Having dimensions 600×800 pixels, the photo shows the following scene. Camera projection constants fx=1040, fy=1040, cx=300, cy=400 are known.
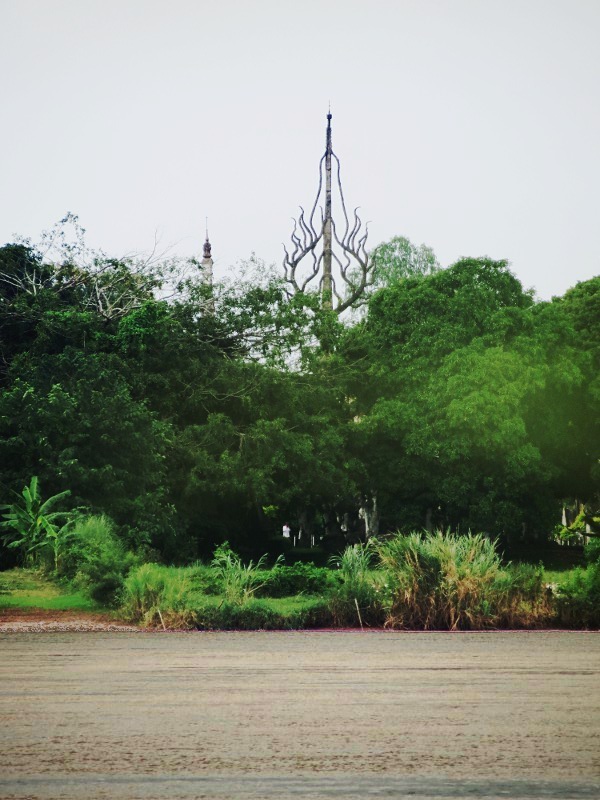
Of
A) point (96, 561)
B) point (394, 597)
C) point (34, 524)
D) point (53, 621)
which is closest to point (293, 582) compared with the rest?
point (394, 597)

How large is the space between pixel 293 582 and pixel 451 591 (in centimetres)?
288

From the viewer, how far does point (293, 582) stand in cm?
1689

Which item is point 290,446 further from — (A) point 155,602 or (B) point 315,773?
(B) point 315,773

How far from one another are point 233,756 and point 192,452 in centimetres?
2515

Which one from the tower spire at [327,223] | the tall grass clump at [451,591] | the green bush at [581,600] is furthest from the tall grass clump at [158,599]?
the tower spire at [327,223]

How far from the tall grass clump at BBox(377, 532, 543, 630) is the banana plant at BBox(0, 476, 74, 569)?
7362 mm

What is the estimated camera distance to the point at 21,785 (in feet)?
19.0

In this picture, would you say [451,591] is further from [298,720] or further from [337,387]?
[337,387]

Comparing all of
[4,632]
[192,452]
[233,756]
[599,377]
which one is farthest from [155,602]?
[599,377]

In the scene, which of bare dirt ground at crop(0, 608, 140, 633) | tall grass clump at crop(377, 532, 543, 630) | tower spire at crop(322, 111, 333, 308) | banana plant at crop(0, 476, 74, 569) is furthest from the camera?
tower spire at crop(322, 111, 333, 308)

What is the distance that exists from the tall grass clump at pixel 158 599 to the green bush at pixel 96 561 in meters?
0.57

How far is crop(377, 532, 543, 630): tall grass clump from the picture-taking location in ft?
49.2

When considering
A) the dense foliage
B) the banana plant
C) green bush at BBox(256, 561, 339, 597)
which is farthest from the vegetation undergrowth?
the dense foliage

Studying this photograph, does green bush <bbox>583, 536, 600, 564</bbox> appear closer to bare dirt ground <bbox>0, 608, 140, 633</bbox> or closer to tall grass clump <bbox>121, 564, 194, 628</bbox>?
tall grass clump <bbox>121, 564, 194, 628</bbox>
